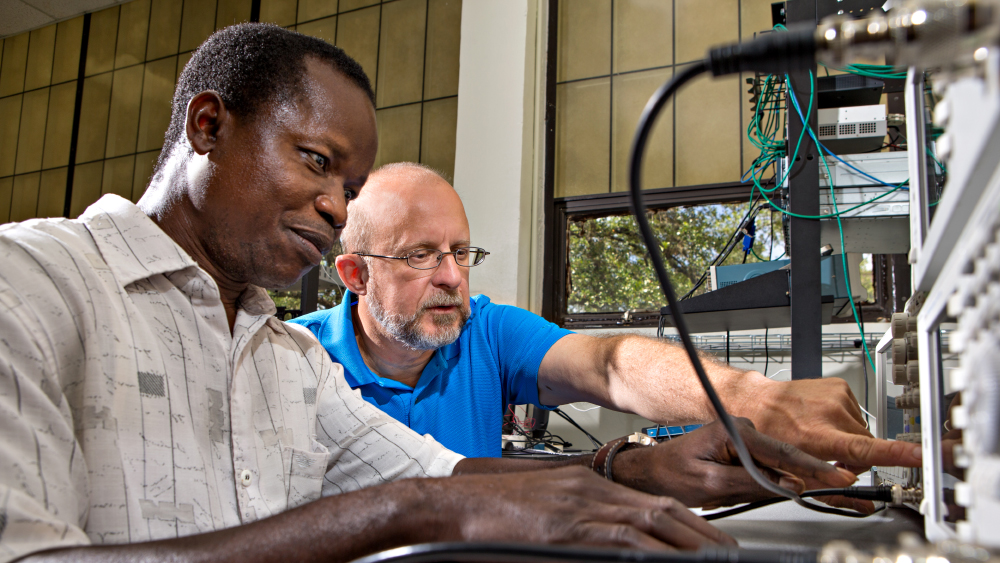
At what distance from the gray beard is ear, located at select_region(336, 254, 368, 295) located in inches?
2.5

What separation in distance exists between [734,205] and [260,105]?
214 centimetres

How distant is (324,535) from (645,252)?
92.8 inches

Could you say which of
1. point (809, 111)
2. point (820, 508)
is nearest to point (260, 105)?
point (820, 508)

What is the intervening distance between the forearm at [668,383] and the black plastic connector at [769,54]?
2.03ft

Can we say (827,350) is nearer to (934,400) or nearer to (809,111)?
(809,111)

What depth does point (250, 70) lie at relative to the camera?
33.5 inches

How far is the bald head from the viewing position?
4.53 ft

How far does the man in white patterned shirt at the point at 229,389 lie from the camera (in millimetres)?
414

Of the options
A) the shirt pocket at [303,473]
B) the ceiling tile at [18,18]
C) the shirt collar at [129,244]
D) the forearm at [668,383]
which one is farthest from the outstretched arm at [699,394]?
the ceiling tile at [18,18]

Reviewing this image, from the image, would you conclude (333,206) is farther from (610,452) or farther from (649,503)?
(649,503)

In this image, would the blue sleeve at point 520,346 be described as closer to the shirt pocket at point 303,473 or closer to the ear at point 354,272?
the ear at point 354,272

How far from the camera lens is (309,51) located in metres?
0.90

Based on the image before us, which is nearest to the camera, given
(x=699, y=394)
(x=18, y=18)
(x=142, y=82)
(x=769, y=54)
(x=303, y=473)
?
(x=769, y=54)

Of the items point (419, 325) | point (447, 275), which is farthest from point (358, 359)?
point (447, 275)
